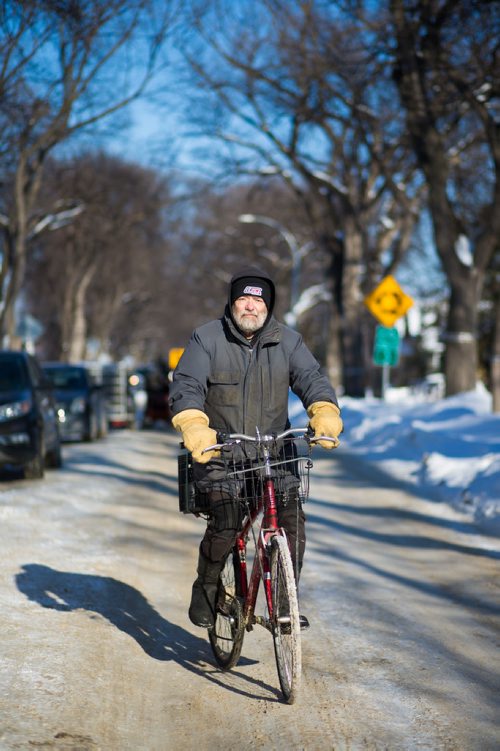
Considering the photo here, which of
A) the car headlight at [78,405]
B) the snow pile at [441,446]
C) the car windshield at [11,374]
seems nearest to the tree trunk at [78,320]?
the snow pile at [441,446]

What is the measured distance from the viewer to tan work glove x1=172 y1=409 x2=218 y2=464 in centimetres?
506

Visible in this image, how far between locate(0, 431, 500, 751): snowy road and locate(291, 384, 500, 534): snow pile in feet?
→ 2.56

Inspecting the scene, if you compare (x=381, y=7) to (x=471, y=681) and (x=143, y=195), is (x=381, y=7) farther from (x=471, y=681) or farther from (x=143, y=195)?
(x=143, y=195)

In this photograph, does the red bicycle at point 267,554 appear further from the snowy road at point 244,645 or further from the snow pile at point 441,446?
the snow pile at point 441,446

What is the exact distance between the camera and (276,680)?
571 cm

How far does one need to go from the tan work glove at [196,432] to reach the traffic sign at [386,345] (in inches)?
712

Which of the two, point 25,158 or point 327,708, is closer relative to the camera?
point 327,708

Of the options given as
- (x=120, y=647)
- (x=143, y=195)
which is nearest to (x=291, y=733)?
(x=120, y=647)

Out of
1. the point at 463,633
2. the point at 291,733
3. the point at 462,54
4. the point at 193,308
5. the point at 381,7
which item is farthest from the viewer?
the point at 193,308

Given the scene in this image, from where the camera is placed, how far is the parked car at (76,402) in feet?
73.3

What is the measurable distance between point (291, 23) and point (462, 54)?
6973 mm

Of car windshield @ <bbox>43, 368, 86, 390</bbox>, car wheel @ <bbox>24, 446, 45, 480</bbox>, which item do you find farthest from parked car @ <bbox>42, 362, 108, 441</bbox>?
car wheel @ <bbox>24, 446, 45, 480</bbox>

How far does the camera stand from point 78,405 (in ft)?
73.7

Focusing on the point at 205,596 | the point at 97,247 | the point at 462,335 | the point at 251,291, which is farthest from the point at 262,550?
the point at 97,247
